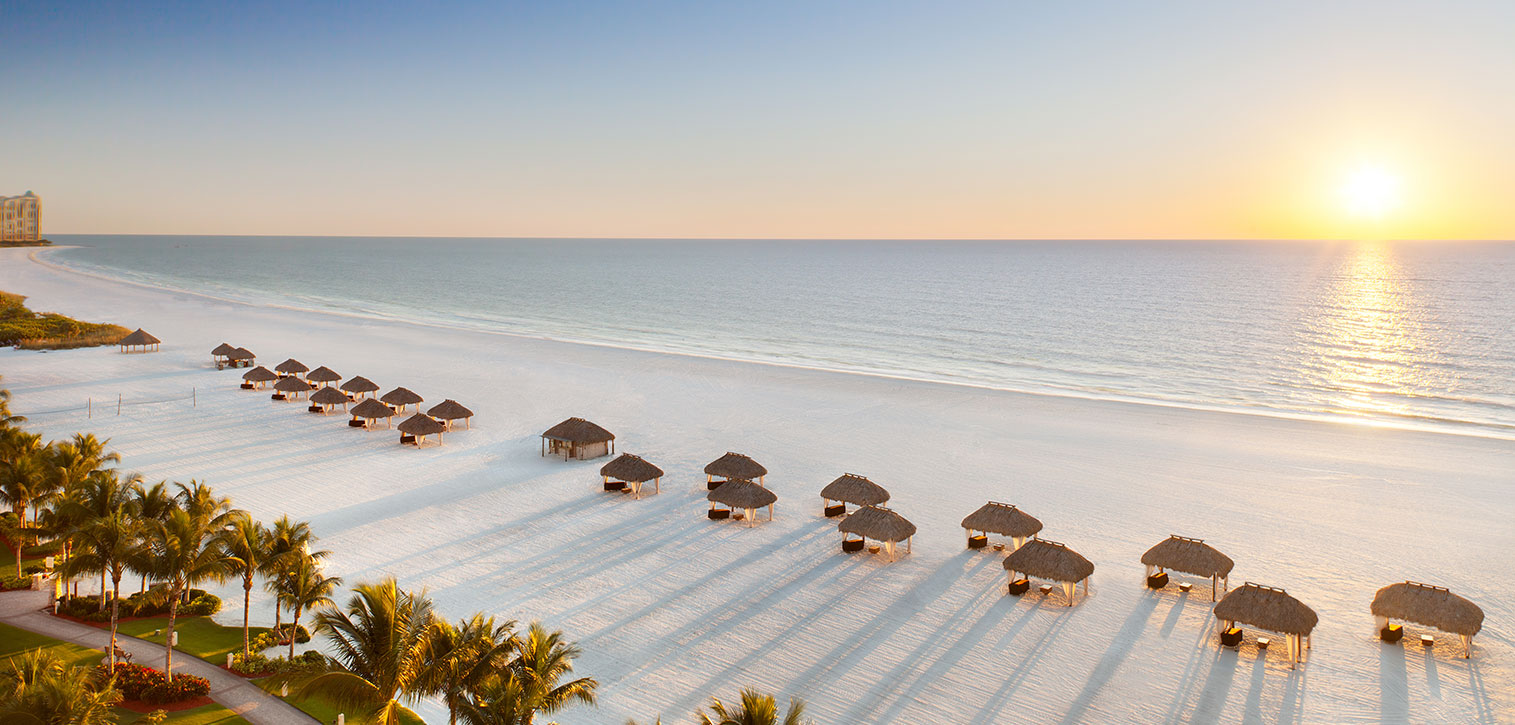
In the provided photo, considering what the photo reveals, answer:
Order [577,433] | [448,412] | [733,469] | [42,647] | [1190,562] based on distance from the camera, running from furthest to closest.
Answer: [448,412] < [577,433] < [733,469] < [1190,562] < [42,647]

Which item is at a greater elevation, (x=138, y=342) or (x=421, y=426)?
(x=421, y=426)

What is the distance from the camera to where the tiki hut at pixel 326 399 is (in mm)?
34812

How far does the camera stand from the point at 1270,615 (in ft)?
53.5

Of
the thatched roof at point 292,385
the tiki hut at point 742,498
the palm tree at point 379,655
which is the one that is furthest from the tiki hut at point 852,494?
the thatched roof at point 292,385

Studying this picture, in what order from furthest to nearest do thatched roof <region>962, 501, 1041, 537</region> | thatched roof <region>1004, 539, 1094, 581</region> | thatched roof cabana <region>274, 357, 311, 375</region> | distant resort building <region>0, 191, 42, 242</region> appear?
distant resort building <region>0, 191, 42, 242</region>, thatched roof cabana <region>274, 357, 311, 375</region>, thatched roof <region>962, 501, 1041, 537</region>, thatched roof <region>1004, 539, 1094, 581</region>

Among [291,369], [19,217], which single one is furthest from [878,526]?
[19,217]

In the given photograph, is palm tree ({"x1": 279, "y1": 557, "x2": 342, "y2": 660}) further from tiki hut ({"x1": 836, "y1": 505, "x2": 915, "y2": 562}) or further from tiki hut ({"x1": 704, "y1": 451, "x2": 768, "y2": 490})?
tiki hut ({"x1": 704, "y1": 451, "x2": 768, "y2": 490})

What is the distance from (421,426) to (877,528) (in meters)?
17.8

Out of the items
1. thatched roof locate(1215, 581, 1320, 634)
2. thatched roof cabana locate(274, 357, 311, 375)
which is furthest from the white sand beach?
thatched roof cabana locate(274, 357, 311, 375)

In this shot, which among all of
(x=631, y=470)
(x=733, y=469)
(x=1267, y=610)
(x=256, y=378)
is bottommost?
(x=256, y=378)

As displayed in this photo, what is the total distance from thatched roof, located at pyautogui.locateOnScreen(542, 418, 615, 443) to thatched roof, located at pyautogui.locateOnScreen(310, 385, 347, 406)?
37.6ft

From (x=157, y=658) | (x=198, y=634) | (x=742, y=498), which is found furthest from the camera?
(x=742, y=498)

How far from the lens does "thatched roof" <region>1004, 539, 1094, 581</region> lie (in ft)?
60.4

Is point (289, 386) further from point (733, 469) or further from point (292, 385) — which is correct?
point (733, 469)
